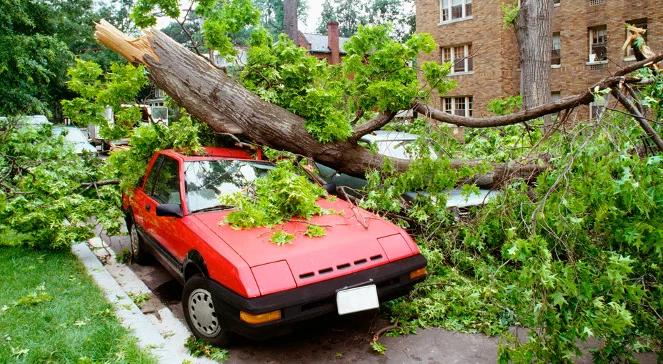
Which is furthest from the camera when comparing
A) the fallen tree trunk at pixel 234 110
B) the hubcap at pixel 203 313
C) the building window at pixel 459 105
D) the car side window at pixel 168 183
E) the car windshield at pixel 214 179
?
the building window at pixel 459 105

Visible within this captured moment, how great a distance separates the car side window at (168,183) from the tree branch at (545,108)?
2911 millimetres

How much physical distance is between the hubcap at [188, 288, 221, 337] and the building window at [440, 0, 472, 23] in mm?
23983

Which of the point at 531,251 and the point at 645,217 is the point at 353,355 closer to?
the point at 531,251

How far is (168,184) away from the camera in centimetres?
527

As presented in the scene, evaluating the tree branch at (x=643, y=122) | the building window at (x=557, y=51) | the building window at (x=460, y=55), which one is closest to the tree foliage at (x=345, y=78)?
the tree branch at (x=643, y=122)

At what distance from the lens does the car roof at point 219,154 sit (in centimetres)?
532

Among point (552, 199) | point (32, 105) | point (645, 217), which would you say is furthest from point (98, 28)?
point (32, 105)

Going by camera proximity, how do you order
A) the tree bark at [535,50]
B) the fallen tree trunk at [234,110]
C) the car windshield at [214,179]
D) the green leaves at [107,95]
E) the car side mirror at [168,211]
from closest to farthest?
the car side mirror at [168,211] < the car windshield at [214,179] < the fallen tree trunk at [234,110] < the green leaves at [107,95] < the tree bark at [535,50]

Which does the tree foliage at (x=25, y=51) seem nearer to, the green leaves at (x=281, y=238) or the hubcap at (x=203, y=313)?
the hubcap at (x=203, y=313)

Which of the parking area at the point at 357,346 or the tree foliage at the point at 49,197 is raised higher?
the tree foliage at the point at 49,197

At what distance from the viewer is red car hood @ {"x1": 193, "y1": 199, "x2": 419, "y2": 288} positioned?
3.77 m

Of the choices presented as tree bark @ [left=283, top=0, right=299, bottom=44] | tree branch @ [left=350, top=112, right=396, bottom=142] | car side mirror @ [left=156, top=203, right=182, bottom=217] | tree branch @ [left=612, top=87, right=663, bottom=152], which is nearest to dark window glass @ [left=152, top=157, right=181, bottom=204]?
car side mirror @ [left=156, top=203, right=182, bottom=217]

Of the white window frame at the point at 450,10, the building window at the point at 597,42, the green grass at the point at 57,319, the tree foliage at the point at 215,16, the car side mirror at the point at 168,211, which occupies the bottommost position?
the green grass at the point at 57,319

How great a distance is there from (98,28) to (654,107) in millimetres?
6801
